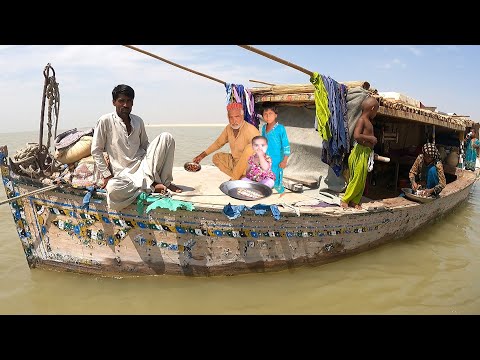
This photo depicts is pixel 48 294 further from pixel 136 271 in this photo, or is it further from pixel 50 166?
pixel 50 166

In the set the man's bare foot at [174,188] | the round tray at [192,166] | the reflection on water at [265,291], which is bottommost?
the reflection on water at [265,291]

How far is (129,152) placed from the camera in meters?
4.29

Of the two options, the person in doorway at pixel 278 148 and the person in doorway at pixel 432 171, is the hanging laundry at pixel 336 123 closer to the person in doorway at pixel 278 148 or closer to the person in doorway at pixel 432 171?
the person in doorway at pixel 278 148

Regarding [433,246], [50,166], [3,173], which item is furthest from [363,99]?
[3,173]

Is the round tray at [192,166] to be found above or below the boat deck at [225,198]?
above

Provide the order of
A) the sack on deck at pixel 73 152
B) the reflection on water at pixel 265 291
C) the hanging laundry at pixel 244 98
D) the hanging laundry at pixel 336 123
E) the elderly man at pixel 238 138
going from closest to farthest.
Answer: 1. the reflection on water at pixel 265 291
2. the sack on deck at pixel 73 152
3. the hanging laundry at pixel 336 123
4. the elderly man at pixel 238 138
5. the hanging laundry at pixel 244 98

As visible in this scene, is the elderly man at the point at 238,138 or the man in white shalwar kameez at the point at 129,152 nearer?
the man in white shalwar kameez at the point at 129,152

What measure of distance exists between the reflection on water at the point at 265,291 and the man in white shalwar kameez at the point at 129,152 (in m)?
1.19

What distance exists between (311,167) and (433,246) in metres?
2.84

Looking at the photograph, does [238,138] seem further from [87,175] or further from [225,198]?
[87,175]

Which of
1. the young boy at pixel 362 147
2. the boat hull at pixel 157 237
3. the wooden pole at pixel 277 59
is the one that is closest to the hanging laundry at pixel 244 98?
the wooden pole at pixel 277 59

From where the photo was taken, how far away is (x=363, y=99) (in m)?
4.85

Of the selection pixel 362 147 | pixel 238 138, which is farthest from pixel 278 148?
pixel 362 147

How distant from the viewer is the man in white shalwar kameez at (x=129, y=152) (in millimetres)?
3992
